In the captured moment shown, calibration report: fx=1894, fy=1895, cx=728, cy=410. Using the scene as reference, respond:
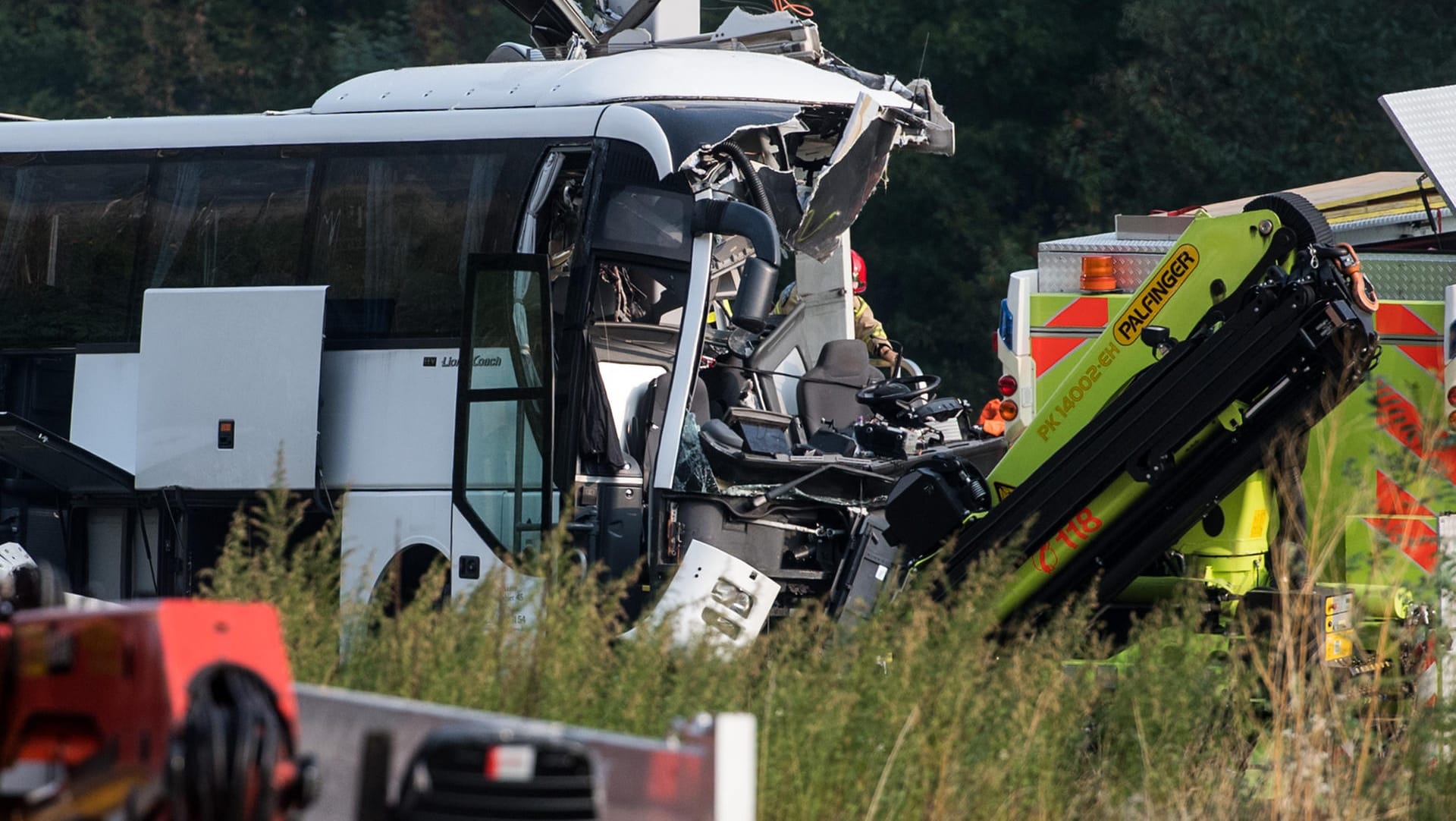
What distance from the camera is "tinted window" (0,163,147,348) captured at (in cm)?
1017

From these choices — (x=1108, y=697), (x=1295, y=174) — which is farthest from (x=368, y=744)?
(x=1295, y=174)

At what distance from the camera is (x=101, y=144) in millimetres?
10406

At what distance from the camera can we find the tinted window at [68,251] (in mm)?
10172

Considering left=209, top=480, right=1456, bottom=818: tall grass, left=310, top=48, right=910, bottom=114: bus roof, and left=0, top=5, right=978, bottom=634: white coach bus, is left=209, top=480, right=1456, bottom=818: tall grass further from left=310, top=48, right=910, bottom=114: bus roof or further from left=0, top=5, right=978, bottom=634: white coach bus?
left=310, top=48, right=910, bottom=114: bus roof

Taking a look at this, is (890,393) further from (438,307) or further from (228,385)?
(228,385)

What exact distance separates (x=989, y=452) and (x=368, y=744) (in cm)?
674

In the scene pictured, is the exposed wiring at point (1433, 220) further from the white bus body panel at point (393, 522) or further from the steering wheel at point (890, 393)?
the white bus body panel at point (393, 522)

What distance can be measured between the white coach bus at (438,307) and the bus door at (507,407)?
1 cm

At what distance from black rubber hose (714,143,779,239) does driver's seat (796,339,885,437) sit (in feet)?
5.27

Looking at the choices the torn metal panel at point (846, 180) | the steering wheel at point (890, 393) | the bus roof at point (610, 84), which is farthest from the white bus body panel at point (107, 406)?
the steering wheel at point (890, 393)

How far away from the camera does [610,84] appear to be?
9.67m

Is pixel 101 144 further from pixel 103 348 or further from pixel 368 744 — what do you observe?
pixel 368 744

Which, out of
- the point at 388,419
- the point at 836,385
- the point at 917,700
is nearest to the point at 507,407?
the point at 388,419

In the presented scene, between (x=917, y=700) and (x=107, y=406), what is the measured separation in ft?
19.5
